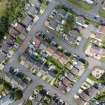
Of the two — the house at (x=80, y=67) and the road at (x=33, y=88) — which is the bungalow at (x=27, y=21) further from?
A: the house at (x=80, y=67)

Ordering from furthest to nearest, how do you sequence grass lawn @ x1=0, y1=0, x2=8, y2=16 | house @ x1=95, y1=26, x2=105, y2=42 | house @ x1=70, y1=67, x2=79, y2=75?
grass lawn @ x1=0, y1=0, x2=8, y2=16, house @ x1=70, y1=67, x2=79, y2=75, house @ x1=95, y1=26, x2=105, y2=42


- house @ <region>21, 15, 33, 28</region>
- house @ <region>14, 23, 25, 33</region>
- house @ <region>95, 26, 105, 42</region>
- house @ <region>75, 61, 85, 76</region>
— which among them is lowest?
house @ <region>75, 61, 85, 76</region>

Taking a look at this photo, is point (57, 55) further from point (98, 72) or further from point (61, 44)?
point (98, 72)

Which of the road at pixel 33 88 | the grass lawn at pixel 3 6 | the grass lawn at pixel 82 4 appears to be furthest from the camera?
the grass lawn at pixel 3 6

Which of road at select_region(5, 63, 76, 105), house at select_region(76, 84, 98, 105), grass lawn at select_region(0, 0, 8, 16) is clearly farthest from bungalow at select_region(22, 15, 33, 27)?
house at select_region(76, 84, 98, 105)

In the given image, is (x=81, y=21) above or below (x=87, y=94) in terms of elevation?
above

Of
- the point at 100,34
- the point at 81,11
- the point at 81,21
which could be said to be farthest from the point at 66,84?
the point at 81,11

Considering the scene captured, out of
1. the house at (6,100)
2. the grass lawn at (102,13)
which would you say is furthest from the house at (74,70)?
the house at (6,100)

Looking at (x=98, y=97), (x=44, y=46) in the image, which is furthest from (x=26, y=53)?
(x=98, y=97)

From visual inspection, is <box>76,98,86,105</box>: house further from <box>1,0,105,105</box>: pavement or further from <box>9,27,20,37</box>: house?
<box>9,27,20,37</box>: house
